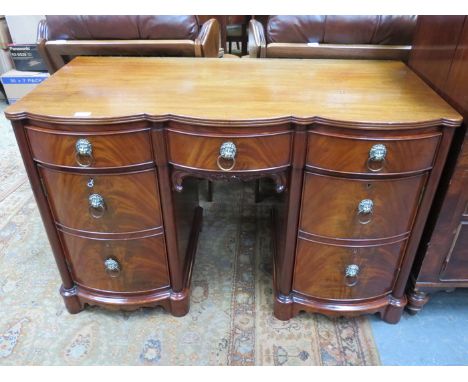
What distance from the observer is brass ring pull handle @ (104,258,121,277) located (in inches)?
44.0

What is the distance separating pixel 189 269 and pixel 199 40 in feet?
2.89

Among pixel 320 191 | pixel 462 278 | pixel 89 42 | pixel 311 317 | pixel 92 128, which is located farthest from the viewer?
pixel 89 42

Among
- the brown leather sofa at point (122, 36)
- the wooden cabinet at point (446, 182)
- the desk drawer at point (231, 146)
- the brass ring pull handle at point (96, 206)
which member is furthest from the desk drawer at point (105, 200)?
the wooden cabinet at point (446, 182)

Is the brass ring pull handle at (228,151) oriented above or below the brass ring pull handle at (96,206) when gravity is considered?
above

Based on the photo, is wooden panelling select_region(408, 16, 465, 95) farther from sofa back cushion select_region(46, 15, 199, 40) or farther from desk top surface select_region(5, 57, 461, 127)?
sofa back cushion select_region(46, 15, 199, 40)

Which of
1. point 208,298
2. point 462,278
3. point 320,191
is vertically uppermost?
point 320,191

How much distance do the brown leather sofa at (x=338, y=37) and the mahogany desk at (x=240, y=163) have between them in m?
0.13

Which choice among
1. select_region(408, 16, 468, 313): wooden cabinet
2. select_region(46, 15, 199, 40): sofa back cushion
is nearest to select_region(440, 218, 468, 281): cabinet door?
select_region(408, 16, 468, 313): wooden cabinet

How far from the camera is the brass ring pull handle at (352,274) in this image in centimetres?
109

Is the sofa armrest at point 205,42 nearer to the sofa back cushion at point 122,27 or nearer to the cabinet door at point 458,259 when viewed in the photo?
the sofa back cushion at point 122,27

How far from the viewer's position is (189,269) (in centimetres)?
133

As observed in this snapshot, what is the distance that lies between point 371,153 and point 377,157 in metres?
0.02
